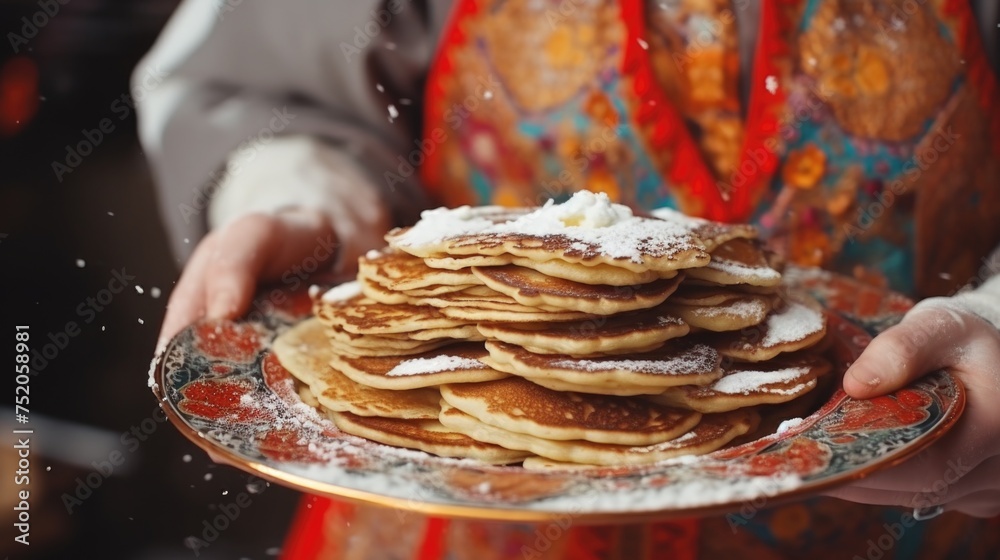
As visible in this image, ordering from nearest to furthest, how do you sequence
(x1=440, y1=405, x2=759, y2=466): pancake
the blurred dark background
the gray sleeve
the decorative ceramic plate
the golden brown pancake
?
1. the decorative ceramic plate
2. (x1=440, y1=405, x2=759, y2=466): pancake
3. the golden brown pancake
4. the gray sleeve
5. the blurred dark background

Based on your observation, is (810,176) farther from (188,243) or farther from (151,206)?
(151,206)

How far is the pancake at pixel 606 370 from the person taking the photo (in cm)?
87

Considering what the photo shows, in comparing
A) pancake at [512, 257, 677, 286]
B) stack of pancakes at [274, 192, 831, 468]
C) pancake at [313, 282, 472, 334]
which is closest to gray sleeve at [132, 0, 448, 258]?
pancake at [313, 282, 472, 334]

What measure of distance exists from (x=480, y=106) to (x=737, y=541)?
0.94m

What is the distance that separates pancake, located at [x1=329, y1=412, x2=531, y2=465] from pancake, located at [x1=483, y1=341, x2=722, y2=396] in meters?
0.09

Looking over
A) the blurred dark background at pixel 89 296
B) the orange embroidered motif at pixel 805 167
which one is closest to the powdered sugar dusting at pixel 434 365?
the orange embroidered motif at pixel 805 167

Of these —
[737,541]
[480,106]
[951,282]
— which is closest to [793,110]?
[951,282]

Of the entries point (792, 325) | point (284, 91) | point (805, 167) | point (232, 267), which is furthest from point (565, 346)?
point (284, 91)

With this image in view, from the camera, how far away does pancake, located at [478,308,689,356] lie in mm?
882

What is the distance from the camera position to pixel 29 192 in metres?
2.39

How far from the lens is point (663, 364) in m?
0.91

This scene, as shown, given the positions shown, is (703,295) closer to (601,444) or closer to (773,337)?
(773,337)

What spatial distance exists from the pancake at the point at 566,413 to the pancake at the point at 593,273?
130 mm

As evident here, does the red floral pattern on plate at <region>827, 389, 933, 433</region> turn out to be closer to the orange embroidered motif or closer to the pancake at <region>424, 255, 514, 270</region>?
the pancake at <region>424, 255, 514, 270</region>
